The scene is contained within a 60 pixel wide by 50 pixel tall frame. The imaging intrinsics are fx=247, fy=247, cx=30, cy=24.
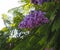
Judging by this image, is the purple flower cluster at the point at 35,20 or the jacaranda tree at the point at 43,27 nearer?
the jacaranda tree at the point at 43,27

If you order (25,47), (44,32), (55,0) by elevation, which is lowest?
(25,47)

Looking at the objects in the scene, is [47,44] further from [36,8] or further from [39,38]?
[36,8]

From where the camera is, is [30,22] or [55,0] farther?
[30,22]

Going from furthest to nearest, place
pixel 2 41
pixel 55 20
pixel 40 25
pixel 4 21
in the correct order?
pixel 4 21, pixel 2 41, pixel 40 25, pixel 55 20

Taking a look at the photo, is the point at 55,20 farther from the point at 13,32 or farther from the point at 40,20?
the point at 13,32

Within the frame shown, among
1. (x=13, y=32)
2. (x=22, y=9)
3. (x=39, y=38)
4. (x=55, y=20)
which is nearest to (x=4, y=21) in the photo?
(x=13, y=32)

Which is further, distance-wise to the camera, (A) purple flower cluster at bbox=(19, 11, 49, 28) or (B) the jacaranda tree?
(A) purple flower cluster at bbox=(19, 11, 49, 28)

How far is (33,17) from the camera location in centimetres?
203

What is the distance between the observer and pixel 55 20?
5.98ft

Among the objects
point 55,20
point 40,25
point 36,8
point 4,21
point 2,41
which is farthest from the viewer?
point 4,21

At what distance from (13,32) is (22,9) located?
4.80 ft

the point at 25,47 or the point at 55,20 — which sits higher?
the point at 55,20

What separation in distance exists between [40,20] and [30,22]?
0.08m

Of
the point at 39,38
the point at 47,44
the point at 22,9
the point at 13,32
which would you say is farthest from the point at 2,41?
the point at 47,44
